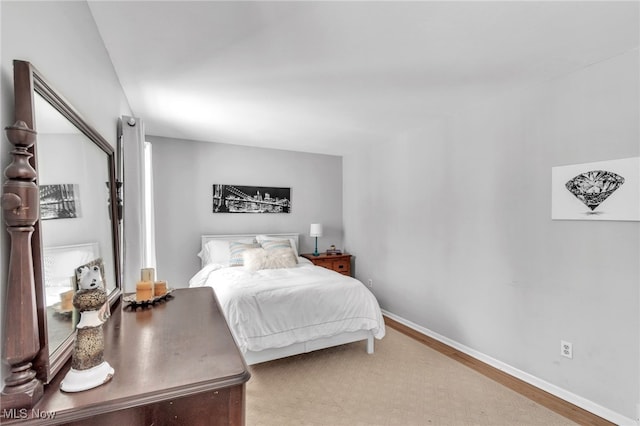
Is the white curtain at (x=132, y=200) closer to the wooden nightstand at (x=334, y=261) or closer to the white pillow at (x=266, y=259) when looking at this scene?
the white pillow at (x=266, y=259)

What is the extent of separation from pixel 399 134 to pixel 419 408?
2.97m

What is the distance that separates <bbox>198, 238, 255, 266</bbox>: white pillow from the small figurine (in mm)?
3193

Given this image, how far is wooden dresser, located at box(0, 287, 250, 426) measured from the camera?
2.39 feet

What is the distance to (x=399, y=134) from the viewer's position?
3.97m

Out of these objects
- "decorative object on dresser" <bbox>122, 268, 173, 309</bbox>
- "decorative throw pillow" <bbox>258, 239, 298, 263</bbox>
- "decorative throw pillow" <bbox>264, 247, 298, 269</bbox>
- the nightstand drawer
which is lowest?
the nightstand drawer

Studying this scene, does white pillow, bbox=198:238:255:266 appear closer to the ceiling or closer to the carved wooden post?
the ceiling

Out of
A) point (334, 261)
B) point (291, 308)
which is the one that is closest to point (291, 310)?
point (291, 308)

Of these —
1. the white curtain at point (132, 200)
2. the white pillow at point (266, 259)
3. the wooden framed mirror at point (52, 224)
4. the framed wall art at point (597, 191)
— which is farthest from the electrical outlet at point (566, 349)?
the white curtain at point (132, 200)

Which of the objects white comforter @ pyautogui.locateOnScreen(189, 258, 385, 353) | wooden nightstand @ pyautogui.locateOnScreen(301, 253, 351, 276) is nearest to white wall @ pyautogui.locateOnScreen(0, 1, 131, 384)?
white comforter @ pyautogui.locateOnScreen(189, 258, 385, 353)

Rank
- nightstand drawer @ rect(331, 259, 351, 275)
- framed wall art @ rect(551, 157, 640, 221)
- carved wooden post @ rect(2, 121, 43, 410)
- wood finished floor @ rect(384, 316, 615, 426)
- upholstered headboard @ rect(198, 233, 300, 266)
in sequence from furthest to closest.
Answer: nightstand drawer @ rect(331, 259, 351, 275) < upholstered headboard @ rect(198, 233, 300, 266) < wood finished floor @ rect(384, 316, 615, 426) < framed wall art @ rect(551, 157, 640, 221) < carved wooden post @ rect(2, 121, 43, 410)

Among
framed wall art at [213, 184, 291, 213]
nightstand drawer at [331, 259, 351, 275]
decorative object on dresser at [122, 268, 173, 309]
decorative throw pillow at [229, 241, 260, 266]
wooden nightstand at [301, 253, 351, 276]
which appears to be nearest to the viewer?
decorative object on dresser at [122, 268, 173, 309]

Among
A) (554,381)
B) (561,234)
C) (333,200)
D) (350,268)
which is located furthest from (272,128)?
(554,381)

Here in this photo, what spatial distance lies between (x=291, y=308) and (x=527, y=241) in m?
2.04

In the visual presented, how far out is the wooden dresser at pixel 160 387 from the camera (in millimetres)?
729
